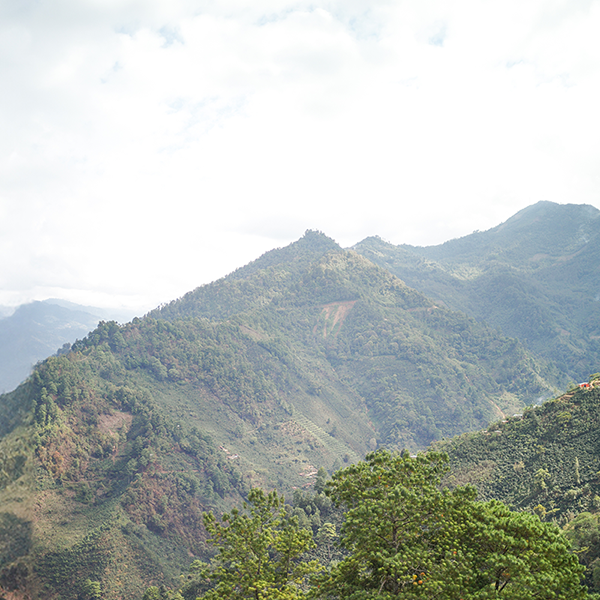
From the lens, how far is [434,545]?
2069 cm

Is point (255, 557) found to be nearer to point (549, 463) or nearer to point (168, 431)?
point (549, 463)

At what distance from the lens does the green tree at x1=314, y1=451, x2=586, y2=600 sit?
662 inches

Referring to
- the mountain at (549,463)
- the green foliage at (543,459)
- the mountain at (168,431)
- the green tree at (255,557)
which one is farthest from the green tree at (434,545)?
the mountain at (168,431)

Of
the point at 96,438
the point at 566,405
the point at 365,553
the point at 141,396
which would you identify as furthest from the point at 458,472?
the point at 141,396

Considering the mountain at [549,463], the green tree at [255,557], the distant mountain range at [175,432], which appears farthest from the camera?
the distant mountain range at [175,432]

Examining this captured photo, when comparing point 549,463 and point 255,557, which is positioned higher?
point 255,557

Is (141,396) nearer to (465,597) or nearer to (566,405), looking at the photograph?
(566,405)

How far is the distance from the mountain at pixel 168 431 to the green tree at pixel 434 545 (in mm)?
60506

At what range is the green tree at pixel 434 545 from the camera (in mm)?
16812

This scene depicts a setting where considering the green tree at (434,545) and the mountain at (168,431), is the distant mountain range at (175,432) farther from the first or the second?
the green tree at (434,545)

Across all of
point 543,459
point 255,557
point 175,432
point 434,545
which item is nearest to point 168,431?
point 175,432

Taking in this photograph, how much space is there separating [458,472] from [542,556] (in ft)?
156

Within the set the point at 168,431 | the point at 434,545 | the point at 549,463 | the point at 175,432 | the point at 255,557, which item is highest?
the point at 255,557

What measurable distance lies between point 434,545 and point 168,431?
98.0 metres
